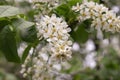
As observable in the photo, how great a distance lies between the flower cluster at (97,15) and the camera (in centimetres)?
116

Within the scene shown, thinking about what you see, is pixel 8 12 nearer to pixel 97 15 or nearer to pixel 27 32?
pixel 27 32

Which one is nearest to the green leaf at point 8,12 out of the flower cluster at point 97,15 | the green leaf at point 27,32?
the green leaf at point 27,32

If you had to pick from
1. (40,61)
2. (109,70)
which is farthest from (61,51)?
(109,70)

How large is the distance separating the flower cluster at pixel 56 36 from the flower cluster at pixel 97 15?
12 centimetres

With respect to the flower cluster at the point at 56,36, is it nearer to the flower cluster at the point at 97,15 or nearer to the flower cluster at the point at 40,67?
the flower cluster at the point at 97,15

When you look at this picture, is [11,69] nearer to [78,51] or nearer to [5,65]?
[5,65]

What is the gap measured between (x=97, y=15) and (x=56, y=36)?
0.23m

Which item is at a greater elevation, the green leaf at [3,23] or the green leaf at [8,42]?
the green leaf at [3,23]

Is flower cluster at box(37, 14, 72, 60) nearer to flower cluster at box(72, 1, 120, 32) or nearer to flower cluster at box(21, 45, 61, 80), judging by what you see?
flower cluster at box(72, 1, 120, 32)

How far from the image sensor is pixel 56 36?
1021 mm

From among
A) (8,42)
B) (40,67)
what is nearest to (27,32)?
(8,42)

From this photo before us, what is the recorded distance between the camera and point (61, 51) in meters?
0.96

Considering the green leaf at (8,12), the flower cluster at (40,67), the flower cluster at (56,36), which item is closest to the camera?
the flower cluster at (56,36)

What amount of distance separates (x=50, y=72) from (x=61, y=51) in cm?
43
